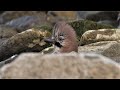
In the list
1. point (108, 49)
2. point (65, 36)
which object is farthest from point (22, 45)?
point (65, 36)

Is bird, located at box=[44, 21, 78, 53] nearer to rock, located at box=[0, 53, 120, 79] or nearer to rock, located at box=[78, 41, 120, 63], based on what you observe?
rock, located at box=[78, 41, 120, 63]

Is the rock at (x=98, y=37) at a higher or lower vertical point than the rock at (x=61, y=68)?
lower

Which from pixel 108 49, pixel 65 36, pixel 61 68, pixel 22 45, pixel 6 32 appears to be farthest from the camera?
pixel 6 32

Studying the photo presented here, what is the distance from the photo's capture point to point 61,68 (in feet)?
9.61

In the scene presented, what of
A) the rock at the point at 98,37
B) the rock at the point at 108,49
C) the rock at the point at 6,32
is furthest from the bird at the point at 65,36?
the rock at the point at 6,32

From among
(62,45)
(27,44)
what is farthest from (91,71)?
(27,44)

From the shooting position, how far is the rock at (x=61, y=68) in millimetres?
2888

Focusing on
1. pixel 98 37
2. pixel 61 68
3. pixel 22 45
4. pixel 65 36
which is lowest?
pixel 22 45

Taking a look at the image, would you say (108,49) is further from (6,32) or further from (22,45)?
(6,32)

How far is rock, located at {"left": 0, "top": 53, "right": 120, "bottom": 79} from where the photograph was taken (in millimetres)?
2888

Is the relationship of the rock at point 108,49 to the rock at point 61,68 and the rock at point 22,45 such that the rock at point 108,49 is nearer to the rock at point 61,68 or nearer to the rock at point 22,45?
the rock at point 22,45
